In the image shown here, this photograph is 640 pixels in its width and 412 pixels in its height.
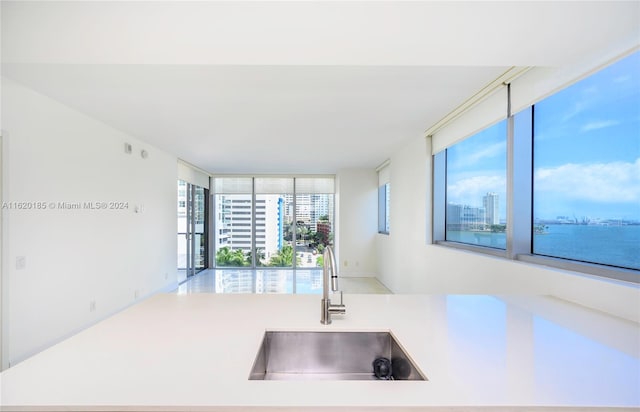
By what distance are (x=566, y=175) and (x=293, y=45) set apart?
203 cm

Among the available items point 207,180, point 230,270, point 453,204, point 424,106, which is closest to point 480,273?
point 453,204

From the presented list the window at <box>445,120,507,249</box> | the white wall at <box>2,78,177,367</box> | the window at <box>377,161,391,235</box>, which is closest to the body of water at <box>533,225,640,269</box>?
the window at <box>445,120,507,249</box>

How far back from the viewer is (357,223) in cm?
693

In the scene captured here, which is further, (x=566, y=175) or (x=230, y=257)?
(x=230, y=257)

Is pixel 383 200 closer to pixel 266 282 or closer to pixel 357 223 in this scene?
pixel 357 223

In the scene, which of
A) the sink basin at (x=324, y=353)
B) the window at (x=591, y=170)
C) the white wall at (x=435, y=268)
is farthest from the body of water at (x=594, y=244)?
the sink basin at (x=324, y=353)

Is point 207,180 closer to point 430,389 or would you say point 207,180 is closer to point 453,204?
point 453,204

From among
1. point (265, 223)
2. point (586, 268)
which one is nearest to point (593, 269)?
point (586, 268)

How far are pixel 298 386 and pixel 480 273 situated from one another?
2.43 m

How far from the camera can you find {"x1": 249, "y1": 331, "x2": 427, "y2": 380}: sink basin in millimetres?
1197

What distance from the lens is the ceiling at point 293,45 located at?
1326 mm

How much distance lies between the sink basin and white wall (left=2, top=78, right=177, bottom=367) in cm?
275

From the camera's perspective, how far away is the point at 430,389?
765mm

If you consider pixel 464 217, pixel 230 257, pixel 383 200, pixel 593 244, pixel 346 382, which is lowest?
pixel 230 257
